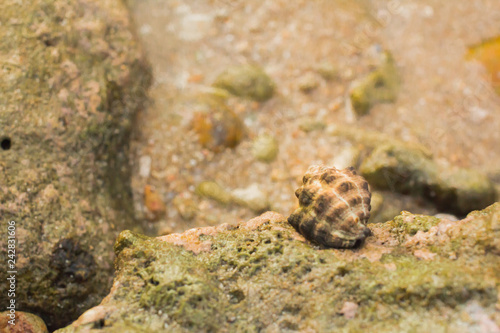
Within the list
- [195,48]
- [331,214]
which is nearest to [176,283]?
[331,214]

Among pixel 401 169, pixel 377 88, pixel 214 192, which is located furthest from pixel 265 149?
pixel 377 88

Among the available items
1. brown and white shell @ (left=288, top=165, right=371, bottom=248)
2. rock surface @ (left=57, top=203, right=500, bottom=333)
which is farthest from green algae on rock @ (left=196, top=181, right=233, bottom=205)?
brown and white shell @ (left=288, top=165, right=371, bottom=248)

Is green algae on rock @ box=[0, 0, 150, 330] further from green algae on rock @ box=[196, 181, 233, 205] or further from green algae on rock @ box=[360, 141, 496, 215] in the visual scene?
green algae on rock @ box=[360, 141, 496, 215]

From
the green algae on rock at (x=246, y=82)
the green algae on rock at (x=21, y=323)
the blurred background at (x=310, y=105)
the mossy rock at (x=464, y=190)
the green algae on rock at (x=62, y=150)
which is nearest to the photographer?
the green algae on rock at (x=21, y=323)

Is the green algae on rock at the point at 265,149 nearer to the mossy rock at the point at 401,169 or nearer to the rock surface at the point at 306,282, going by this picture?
the mossy rock at the point at 401,169

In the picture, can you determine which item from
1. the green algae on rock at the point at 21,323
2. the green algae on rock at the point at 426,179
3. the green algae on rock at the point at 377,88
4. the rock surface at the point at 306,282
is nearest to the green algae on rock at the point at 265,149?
the green algae on rock at the point at 426,179

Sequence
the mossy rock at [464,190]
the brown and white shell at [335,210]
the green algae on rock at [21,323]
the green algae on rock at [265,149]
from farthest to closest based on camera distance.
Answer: the green algae on rock at [265,149] < the mossy rock at [464,190] < the green algae on rock at [21,323] < the brown and white shell at [335,210]

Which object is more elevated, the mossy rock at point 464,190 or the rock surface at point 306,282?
the rock surface at point 306,282
